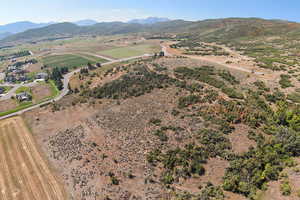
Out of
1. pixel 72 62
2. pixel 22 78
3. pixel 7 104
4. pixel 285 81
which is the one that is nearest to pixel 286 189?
pixel 285 81

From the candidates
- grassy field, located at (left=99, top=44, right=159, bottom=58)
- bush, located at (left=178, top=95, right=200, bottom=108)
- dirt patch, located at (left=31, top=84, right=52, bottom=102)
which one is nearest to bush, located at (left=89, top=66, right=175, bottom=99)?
bush, located at (left=178, top=95, right=200, bottom=108)

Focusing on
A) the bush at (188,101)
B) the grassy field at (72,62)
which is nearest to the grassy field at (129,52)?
the grassy field at (72,62)

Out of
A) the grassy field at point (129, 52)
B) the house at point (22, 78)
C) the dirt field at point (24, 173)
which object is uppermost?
the grassy field at point (129, 52)

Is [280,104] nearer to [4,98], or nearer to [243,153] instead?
[243,153]

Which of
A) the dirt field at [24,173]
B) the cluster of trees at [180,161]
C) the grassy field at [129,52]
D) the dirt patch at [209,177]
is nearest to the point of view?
the dirt patch at [209,177]

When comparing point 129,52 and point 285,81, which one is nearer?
point 285,81

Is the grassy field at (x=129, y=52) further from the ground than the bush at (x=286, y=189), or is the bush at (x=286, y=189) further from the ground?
the grassy field at (x=129, y=52)

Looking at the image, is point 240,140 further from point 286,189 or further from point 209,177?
point 286,189

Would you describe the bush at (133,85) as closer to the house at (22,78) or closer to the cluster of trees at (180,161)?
the cluster of trees at (180,161)
